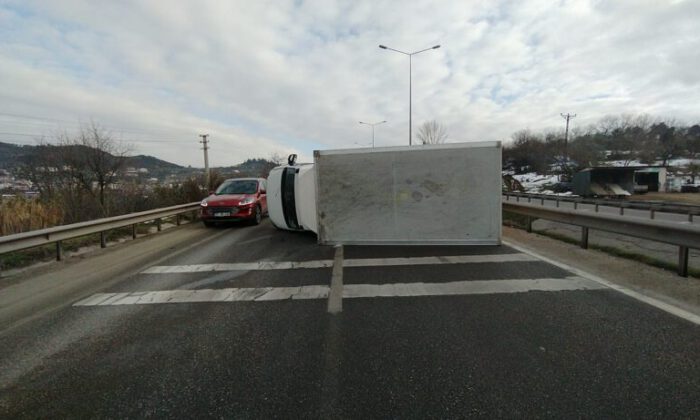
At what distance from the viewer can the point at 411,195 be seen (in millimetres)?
7285

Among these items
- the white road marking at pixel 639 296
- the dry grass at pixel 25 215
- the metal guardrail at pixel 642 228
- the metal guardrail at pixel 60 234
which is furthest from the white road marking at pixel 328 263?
the dry grass at pixel 25 215

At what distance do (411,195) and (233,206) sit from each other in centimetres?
635

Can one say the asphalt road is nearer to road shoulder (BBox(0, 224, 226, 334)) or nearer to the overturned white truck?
road shoulder (BBox(0, 224, 226, 334))

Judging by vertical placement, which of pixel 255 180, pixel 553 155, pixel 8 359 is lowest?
pixel 8 359

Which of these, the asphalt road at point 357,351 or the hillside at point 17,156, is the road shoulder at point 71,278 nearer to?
the asphalt road at point 357,351

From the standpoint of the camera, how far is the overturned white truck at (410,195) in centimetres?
705

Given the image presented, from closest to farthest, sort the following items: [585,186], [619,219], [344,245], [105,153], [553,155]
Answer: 1. [619,219]
2. [344,245]
3. [105,153]
4. [585,186]
5. [553,155]

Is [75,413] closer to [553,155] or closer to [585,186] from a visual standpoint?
[585,186]

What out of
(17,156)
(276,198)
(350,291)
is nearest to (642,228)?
(350,291)

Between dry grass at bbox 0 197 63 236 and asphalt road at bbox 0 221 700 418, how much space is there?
5962 millimetres

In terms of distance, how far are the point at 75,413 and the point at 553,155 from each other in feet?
287

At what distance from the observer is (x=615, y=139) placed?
276 feet

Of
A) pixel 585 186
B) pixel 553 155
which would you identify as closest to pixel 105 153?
pixel 585 186

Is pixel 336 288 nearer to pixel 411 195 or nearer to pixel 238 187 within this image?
pixel 411 195
